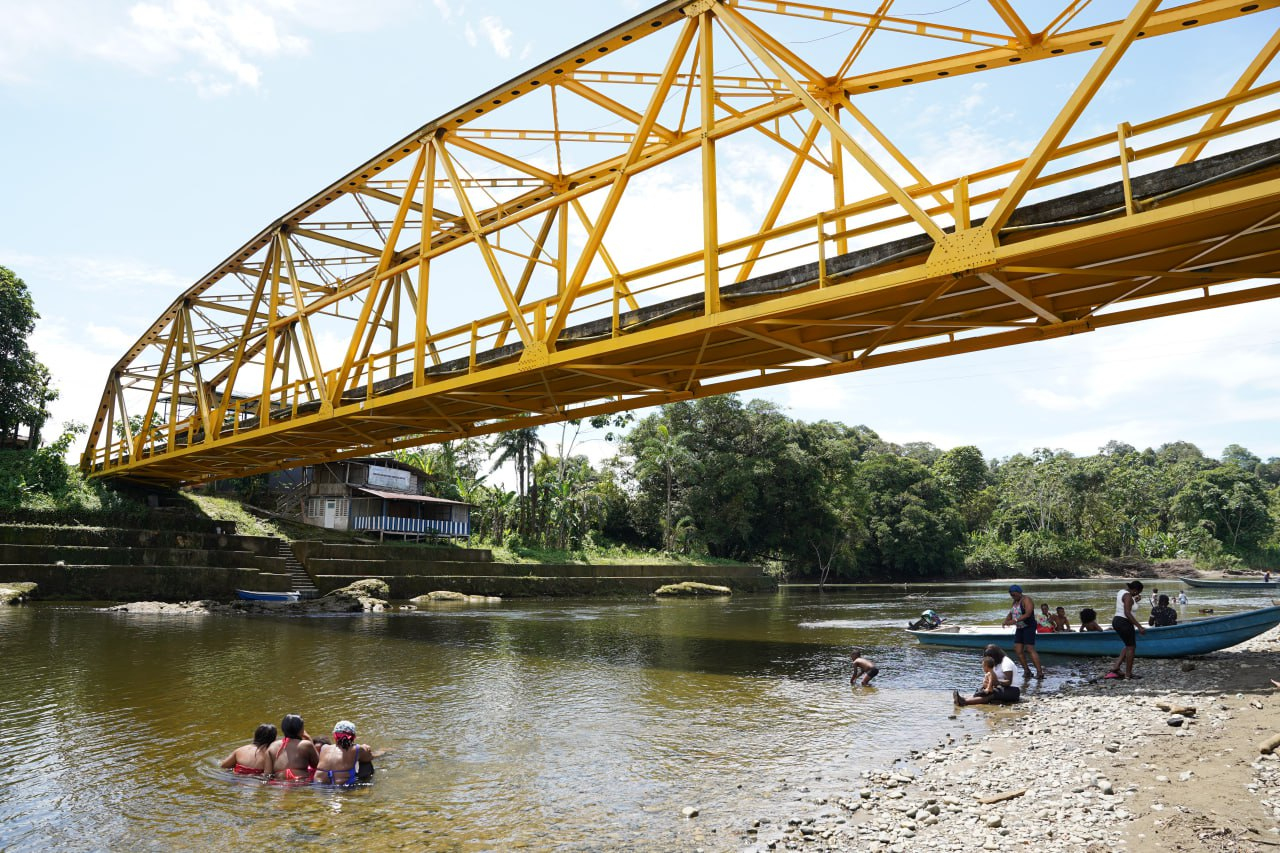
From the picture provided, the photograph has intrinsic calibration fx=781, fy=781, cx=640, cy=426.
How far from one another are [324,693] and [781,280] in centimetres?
1005

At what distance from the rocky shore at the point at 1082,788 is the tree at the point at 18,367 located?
39.7m

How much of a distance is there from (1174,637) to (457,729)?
13.1m

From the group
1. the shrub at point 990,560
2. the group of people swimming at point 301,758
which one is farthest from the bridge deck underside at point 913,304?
the shrub at point 990,560

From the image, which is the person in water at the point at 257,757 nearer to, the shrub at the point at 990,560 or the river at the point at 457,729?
the river at the point at 457,729

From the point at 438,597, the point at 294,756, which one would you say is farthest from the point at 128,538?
the point at 294,756

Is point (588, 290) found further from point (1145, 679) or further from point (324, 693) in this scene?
point (1145, 679)

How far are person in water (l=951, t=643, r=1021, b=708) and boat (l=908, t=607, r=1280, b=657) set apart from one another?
4127 mm

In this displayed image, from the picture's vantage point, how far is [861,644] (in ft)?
65.0

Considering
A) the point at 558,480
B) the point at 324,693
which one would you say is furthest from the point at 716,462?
the point at 324,693

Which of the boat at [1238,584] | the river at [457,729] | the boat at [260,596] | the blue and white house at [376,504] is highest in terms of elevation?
the blue and white house at [376,504]

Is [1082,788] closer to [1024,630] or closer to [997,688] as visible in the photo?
[997,688]

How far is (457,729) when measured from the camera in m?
10.7

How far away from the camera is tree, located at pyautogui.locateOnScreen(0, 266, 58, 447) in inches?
1324

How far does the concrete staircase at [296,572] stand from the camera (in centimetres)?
3130
